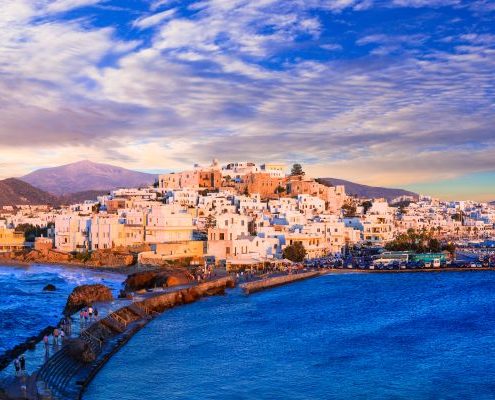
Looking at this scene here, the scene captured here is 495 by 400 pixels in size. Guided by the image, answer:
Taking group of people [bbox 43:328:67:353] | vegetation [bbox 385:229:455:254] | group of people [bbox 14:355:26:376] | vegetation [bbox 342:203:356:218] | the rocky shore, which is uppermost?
vegetation [bbox 342:203:356:218]

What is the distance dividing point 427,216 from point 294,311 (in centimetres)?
9008

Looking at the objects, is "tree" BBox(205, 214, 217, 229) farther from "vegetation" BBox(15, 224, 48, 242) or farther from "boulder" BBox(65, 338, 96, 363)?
"boulder" BBox(65, 338, 96, 363)

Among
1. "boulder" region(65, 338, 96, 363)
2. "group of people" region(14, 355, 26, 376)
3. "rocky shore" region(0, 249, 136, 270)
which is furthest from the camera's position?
"rocky shore" region(0, 249, 136, 270)

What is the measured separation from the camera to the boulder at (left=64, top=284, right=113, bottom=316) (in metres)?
37.3

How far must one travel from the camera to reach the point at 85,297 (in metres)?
37.7

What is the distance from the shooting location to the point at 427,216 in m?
126

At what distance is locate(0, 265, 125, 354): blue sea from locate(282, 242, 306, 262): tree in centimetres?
1692

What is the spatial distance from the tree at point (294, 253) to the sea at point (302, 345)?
1472 cm

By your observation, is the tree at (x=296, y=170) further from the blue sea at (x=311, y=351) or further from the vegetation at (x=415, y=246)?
the blue sea at (x=311, y=351)

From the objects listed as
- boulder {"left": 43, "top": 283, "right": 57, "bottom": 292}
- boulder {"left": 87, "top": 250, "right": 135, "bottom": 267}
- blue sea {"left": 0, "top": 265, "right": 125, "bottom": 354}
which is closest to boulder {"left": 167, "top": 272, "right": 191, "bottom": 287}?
blue sea {"left": 0, "top": 265, "right": 125, "bottom": 354}

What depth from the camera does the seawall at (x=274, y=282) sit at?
49688 mm

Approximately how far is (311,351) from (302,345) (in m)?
1.31

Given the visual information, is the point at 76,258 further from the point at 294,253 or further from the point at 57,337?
the point at 57,337

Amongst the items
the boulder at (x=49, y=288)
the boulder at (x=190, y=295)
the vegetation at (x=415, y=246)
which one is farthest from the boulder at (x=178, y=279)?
the vegetation at (x=415, y=246)
